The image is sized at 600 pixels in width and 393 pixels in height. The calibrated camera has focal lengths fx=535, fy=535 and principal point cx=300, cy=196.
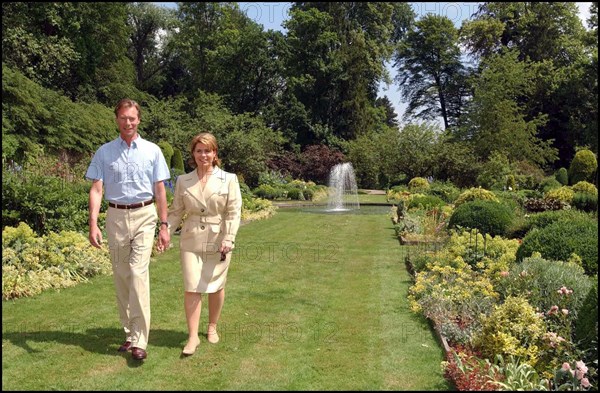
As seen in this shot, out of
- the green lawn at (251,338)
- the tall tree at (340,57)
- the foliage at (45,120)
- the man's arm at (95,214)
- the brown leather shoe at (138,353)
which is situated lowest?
the green lawn at (251,338)

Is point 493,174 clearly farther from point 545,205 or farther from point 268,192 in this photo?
point 268,192

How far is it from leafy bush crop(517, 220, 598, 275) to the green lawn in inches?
66.0

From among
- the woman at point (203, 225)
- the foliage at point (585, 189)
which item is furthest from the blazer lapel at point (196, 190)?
the foliage at point (585, 189)

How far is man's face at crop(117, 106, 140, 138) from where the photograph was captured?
3.91 m

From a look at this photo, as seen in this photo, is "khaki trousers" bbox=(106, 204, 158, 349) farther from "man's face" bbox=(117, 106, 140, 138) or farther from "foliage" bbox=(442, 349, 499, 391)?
"foliage" bbox=(442, 349, 499, 391)

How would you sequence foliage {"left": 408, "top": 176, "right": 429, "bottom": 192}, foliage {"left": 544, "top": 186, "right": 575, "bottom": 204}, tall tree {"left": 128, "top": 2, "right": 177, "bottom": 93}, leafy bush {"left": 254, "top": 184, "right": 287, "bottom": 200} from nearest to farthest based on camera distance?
foliage {"left": 544, "top": 186, "right": 575, "bottom": 204}, foliage {"left": 408, "top": 176, "right": 429, "bottom": 192}, leafy bush {"left": 254, "top": 184, "right": 287, "bottom": 200}, tall tree {"left": 128, "top": 2, "right": 177, "bottom": 93}

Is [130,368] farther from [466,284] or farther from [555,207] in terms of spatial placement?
[555,207]

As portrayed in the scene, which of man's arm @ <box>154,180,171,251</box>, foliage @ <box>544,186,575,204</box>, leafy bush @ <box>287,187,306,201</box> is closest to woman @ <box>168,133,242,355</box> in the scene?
man's arm @ <box>154,180,171,251</box>

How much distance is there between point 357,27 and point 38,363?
37617 millimetres

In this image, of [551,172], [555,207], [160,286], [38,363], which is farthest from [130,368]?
[551,172]

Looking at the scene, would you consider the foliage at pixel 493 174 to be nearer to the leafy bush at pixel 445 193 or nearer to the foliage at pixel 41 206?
the leafy bush at pixel 445 193

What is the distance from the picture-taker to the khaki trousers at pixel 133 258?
12.8ft

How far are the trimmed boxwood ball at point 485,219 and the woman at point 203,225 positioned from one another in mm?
7306

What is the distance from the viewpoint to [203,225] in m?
4.13
